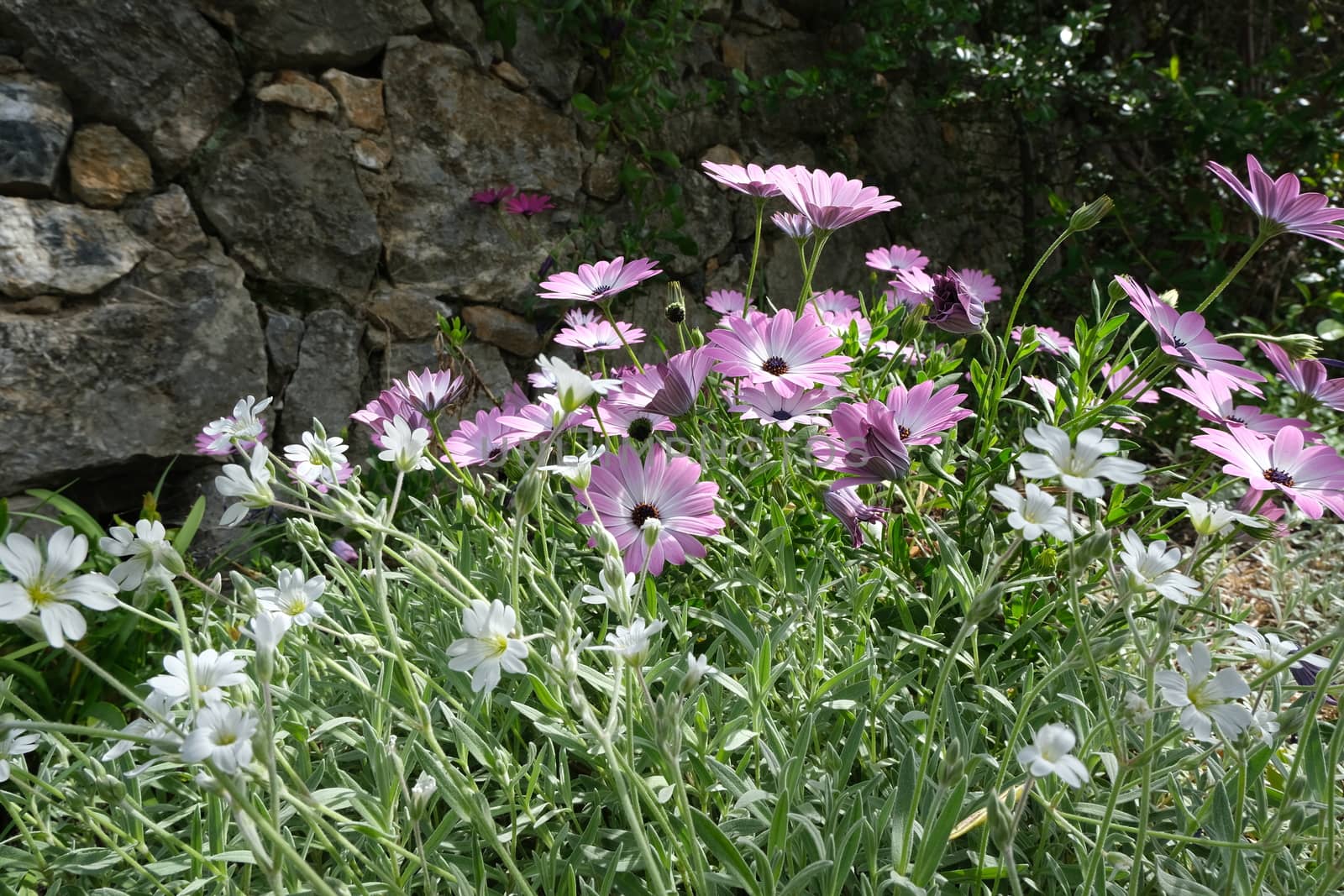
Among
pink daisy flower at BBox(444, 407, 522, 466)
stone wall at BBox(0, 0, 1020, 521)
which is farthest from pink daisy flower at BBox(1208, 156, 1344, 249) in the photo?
stone wall at BBox(0, 0, 1020, 521)

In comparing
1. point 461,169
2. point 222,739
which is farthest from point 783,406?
point 461,169

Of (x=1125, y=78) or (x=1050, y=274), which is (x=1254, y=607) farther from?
(x=1125, y=78)

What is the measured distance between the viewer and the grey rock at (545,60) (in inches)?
96.7

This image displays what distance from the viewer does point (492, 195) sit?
2371 mm

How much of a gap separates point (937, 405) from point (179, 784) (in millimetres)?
915

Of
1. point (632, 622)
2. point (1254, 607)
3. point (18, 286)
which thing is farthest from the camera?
point (18, 286)

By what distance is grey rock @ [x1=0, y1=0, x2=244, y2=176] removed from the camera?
6.23 feet

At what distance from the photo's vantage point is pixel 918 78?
10.3ft

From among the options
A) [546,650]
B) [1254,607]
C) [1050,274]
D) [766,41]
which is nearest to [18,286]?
[546,650]

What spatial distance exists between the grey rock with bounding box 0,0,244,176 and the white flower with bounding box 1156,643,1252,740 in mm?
2231

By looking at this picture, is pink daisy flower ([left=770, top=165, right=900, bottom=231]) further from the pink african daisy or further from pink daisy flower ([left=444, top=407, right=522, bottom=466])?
the pink african daisy

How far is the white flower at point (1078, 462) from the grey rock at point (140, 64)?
84.1 inches

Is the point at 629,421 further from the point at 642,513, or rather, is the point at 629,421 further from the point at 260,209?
the point at 260,209

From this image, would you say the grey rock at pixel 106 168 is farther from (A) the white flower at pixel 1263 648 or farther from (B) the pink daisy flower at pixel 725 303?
(A) the white flower at pixel 1263 648
